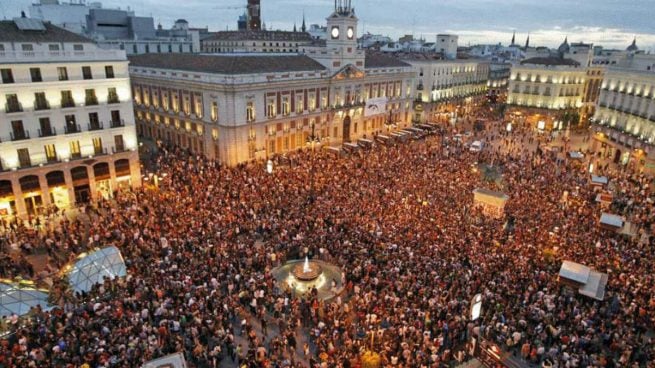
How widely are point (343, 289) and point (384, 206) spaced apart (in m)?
9.80

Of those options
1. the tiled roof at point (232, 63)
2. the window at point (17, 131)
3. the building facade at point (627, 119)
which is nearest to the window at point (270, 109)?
the tiled roof at point (232, 63)

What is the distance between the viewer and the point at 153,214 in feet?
93.7

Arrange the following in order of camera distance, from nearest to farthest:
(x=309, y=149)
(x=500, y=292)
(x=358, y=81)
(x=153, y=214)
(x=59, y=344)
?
1. (x=59, y=344)
2. (x=500, y=292)
3. (x=153, y=214)
4. (x=309, y=149)
5. (x=358, y=81)

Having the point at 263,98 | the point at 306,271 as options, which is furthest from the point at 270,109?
the point at 306,271

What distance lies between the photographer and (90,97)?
32.9m

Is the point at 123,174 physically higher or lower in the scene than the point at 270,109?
lower

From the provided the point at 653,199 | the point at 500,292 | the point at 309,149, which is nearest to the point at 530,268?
the point at 500,292

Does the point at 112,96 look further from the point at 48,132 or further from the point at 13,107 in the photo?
the point at 13,107

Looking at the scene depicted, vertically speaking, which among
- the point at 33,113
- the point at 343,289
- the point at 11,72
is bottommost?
the point at 343,289

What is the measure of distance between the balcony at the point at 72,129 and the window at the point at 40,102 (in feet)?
6.11

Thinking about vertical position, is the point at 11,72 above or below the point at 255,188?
above

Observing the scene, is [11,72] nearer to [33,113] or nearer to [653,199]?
Answer: [33,113]

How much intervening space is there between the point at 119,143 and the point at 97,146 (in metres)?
1.66

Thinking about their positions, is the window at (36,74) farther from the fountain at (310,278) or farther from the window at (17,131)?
the fountain at (310,278)
